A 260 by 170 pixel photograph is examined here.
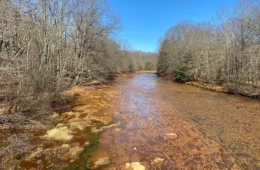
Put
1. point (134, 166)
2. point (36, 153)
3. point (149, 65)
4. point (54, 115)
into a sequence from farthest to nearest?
point (149, 65) → point (54, 115) → point (36, 153) → point (134, 166)

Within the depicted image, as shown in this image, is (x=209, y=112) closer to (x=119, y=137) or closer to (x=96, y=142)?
(x=119, y=137)

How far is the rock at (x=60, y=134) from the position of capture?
4.43 m

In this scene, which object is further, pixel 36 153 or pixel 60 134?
pixel 60 134

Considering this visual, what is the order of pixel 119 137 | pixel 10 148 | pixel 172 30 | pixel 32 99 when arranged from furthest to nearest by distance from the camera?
pixel 172 30, pixel 32 99, pixel 119 137, pixel 10 148

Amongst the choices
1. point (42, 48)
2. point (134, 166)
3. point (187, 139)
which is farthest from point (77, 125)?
point (42, 48)

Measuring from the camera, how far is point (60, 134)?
15.2 feet

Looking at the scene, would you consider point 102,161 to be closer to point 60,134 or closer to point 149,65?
point 60,134

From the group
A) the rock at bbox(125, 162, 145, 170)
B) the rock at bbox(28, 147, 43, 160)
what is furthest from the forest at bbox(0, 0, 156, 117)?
the rock at bbox(125, 162, 145, 170)

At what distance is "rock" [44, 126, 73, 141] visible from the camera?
4426 millimetres

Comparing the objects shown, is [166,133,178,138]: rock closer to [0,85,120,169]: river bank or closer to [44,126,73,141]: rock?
[0,85,120,169]: river bank

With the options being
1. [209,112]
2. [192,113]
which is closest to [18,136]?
[192,113]

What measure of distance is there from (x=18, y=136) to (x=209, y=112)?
25.1 feet

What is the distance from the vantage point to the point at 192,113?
7.30m

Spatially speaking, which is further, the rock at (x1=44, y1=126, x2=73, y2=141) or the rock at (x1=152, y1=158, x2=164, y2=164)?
the rock at (x1=44, y1=126, x2=73, y2=141)
